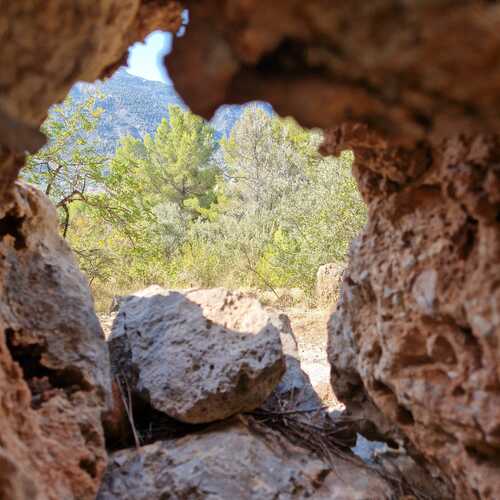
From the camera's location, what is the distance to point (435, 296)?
5.26 ft

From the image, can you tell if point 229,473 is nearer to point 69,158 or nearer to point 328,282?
point 328,282

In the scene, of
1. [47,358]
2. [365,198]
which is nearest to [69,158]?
[47,358]

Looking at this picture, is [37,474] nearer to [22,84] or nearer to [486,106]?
[22,84]

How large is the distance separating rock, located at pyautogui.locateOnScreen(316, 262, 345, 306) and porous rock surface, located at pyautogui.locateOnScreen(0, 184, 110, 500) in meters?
5.95

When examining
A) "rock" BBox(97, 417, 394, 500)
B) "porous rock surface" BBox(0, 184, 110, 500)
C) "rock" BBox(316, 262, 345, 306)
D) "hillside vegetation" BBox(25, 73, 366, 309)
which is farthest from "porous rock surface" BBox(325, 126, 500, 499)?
"rock" BBox(316, 262, 345, 306)

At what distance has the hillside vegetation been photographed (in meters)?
7.95

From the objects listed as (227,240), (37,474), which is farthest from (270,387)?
(227,240)

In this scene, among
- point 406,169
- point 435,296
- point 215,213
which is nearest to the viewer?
point 435,296

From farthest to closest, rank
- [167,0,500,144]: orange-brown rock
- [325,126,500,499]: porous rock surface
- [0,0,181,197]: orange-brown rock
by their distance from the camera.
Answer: [325,126,500,499]: porous rock surface
[0,0,181,197]: orange-brown rock
[167,0,500,144]: orange-brown rock

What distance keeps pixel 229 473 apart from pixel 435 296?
4.13 feet

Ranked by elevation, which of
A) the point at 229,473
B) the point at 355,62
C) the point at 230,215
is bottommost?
the point at 229,473

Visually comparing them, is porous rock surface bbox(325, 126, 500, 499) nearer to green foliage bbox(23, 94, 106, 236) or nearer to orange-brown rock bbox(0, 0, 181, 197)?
orange-brown rock bbox(0, 0, 181, 197)

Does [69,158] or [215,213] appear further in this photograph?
[215,213]

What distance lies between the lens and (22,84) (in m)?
1.07
